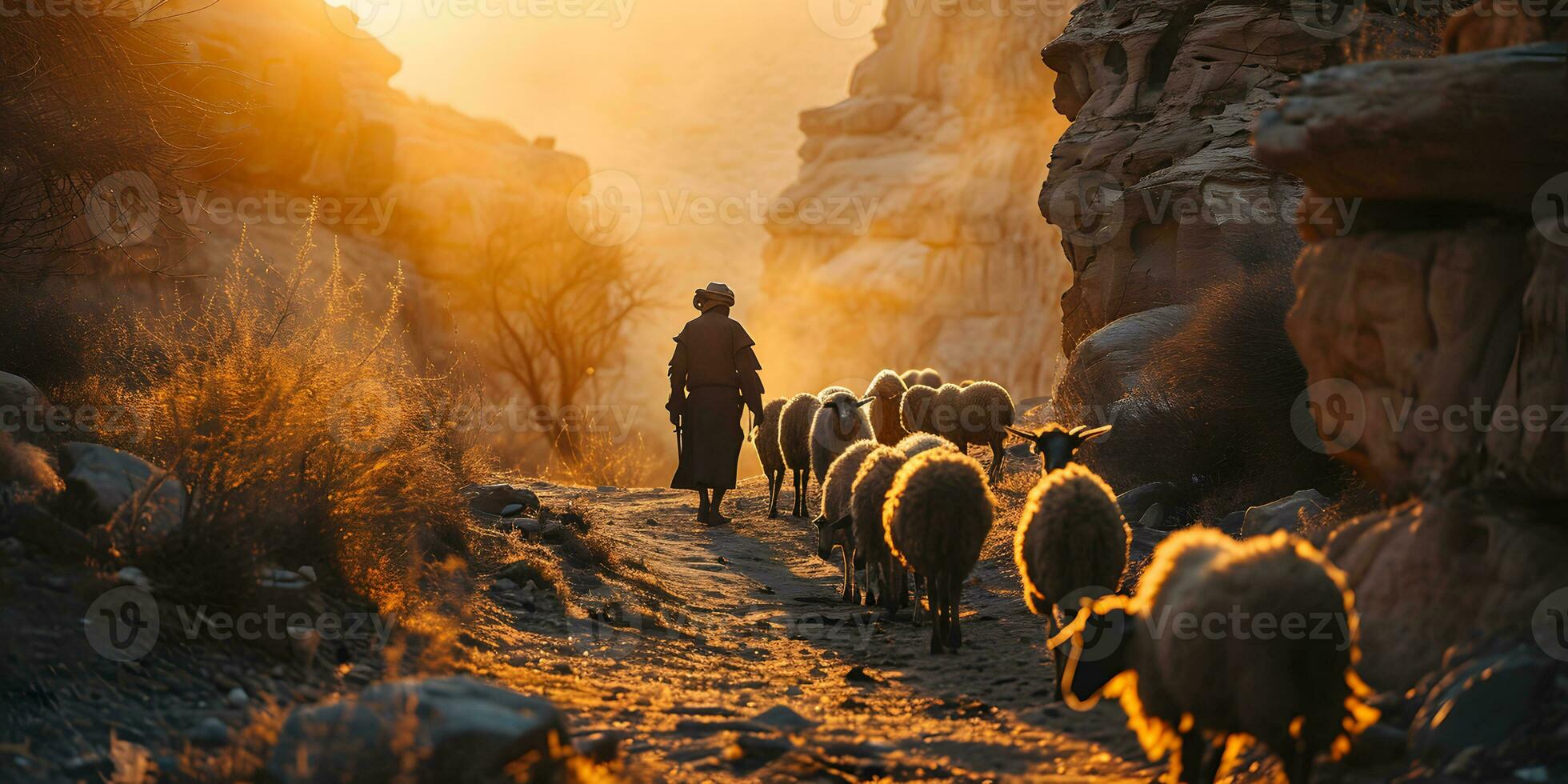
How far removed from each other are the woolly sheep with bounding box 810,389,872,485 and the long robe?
34.9 inches

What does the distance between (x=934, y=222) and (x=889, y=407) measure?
1580 inches

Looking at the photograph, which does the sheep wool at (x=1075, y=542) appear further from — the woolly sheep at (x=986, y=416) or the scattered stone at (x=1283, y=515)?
the woolly sheep at (x=986, y=416)

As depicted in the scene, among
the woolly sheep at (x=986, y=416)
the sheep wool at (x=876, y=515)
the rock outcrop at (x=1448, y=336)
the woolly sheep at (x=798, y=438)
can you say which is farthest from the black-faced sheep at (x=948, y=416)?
the rock outcrop at (x=1448, y=336)

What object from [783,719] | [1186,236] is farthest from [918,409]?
[783,719]

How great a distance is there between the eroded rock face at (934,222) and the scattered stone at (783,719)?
154 feet

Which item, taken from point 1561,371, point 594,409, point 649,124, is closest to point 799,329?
point 594,409

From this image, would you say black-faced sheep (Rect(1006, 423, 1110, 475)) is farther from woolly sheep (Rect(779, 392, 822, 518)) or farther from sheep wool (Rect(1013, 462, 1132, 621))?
woolly sheep (Rect(779, 392, 822, 518))

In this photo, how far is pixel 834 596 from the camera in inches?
372

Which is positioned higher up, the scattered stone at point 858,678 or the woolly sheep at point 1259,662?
the woolly sheep at point 1259,662

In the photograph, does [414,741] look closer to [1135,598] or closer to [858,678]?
[1135,598]

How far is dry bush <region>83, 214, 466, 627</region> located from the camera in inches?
210

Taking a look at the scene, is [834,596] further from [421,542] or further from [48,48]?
[48,48]

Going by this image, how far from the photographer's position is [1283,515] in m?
7.83

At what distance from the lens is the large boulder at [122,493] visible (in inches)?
202
